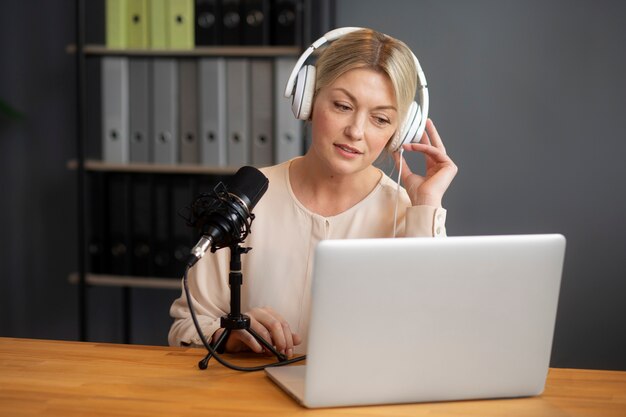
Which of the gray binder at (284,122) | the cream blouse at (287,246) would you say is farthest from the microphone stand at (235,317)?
the gray binder at (284,122)

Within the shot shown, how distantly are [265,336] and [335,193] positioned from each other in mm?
508

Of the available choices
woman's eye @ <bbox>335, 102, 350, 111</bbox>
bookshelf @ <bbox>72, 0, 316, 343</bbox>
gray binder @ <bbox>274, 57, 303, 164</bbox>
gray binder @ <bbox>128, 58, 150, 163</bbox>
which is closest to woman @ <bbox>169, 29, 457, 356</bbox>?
woman's eye @ <bbox>335, 102, 350, 111</bbox>

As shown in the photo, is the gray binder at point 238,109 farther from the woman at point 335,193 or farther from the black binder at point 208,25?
the woman at point 335,193

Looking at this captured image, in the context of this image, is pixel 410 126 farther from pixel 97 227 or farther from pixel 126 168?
pixel 97 227

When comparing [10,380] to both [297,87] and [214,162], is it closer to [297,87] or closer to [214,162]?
[297,87]

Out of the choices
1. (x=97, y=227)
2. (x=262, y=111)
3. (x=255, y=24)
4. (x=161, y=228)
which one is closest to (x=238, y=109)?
(x=262, y=111)

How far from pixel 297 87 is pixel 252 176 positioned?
0.43 m

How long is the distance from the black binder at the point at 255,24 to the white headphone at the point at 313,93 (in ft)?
3.92

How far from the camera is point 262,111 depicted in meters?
2.98

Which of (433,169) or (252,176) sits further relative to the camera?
(433,169)

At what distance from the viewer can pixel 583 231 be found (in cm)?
320

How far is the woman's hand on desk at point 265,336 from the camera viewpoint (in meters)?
1.50

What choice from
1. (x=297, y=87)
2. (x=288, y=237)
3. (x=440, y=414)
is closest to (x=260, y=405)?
(x=440, y=414)

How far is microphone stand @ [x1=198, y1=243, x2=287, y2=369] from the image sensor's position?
4.70ft
